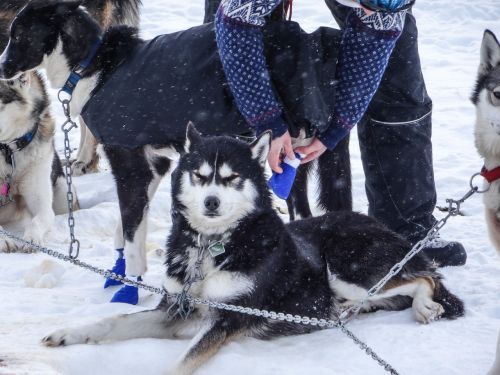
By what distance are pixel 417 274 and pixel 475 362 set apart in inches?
22.8

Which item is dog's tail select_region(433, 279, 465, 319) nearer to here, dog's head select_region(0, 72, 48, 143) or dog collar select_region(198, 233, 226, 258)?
dog collar select_region(198, 233, 226, 258)

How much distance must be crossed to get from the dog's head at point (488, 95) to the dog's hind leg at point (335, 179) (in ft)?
2.71

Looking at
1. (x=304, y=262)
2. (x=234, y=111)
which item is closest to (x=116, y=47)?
(x=234, y=111)

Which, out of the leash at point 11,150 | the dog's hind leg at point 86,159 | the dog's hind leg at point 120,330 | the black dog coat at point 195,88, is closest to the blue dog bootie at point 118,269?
the black dog coat at point 195,88

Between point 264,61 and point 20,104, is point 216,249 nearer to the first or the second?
point 264,61

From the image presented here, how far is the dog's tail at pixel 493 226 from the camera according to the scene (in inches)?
105

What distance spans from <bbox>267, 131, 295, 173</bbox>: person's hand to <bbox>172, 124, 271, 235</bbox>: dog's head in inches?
7.4

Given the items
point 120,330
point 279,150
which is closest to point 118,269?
point 120,330

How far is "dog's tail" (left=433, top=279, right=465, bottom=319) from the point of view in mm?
2879

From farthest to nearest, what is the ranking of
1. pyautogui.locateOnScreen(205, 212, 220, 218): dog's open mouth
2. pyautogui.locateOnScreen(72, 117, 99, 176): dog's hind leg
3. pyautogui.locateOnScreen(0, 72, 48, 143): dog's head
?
pyautogui.locateOnScreen(72, 117, 99, 176): dog's hind leg → pyautogui.locateOnScreen(0, 72, 48, 143): dog's head → pyautogui.locateOnScreen(205, 212, 220, 218): dog's open mouth

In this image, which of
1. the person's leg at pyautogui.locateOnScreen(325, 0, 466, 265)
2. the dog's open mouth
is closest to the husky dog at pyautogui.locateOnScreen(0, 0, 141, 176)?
the person's leg at pyautogui.locateOnScreen(325, 0, 466, 265)

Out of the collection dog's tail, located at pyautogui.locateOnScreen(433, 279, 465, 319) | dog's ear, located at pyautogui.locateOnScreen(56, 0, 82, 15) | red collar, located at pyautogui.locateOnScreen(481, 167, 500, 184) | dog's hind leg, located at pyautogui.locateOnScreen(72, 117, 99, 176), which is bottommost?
dog's hind leg, located at pyautogui.locateOnScreen(72, 117, 99, 176)

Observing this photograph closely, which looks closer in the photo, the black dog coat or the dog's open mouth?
the dog's open mouth

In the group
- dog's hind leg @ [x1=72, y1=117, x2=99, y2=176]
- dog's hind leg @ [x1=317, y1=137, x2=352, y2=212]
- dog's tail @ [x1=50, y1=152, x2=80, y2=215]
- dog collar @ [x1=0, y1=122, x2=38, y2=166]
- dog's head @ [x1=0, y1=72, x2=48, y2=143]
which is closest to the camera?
dog's hind leg @ [x1=317, y1=137, x2=352, y2=212]
